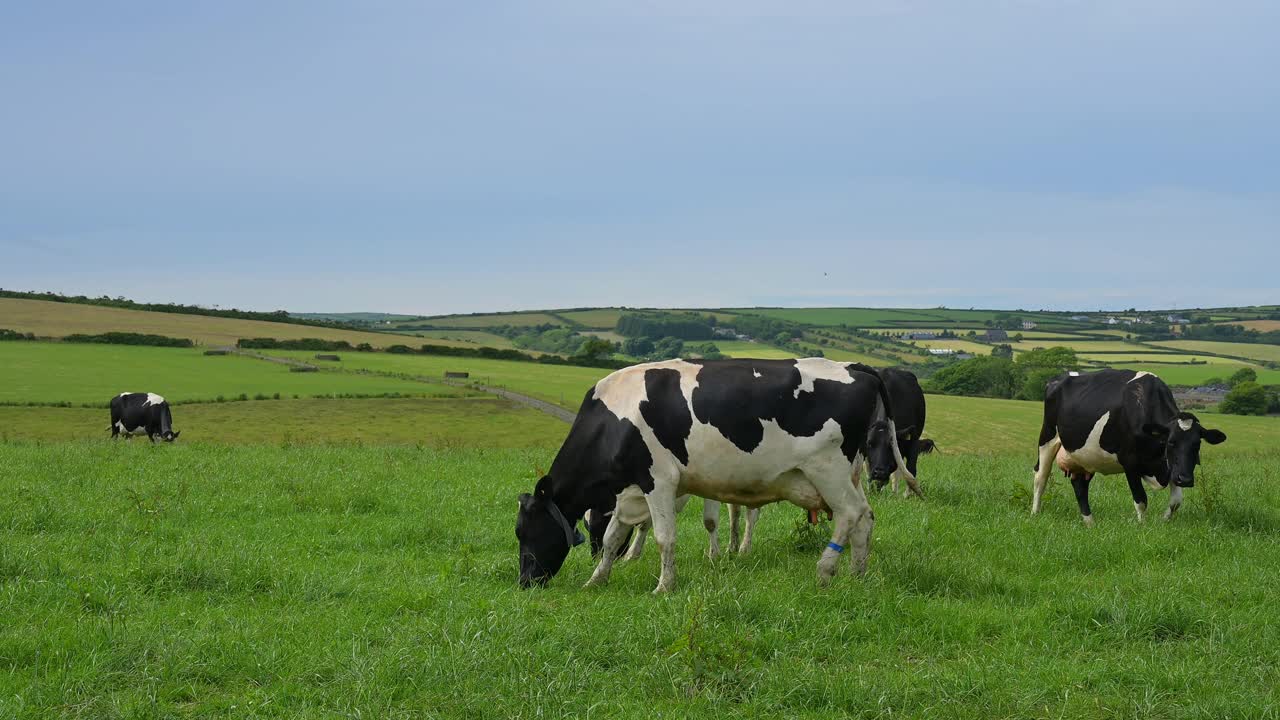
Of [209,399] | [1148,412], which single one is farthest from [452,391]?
[1148,412]

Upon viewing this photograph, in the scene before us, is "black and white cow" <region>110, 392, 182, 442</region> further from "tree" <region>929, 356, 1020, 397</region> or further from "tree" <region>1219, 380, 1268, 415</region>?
"tree" <region>1219, 380, 1268, 415</region>

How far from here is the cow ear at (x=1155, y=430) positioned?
43.6 ft

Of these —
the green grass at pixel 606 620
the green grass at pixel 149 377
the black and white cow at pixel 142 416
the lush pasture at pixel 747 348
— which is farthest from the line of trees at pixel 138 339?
the green grass at pixel 606 620

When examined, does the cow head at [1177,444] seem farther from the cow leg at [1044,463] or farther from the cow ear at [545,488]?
the cow ear at [545,488]

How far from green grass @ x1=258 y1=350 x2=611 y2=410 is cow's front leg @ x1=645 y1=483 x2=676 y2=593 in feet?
177

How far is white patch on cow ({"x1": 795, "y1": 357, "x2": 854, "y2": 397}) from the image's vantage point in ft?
29.8

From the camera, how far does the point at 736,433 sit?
8.91 m

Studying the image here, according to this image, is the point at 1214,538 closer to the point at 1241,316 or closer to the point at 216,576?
the point at 216,576

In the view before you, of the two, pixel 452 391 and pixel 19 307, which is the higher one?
pixel 19 307

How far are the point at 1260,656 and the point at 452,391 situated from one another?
207 ft

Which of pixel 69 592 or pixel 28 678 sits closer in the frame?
pixel 28 678

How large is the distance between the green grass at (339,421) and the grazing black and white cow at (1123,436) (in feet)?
91.5

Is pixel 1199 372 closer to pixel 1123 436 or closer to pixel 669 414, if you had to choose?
pixel 1123 436

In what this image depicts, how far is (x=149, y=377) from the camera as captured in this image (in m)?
66.5
